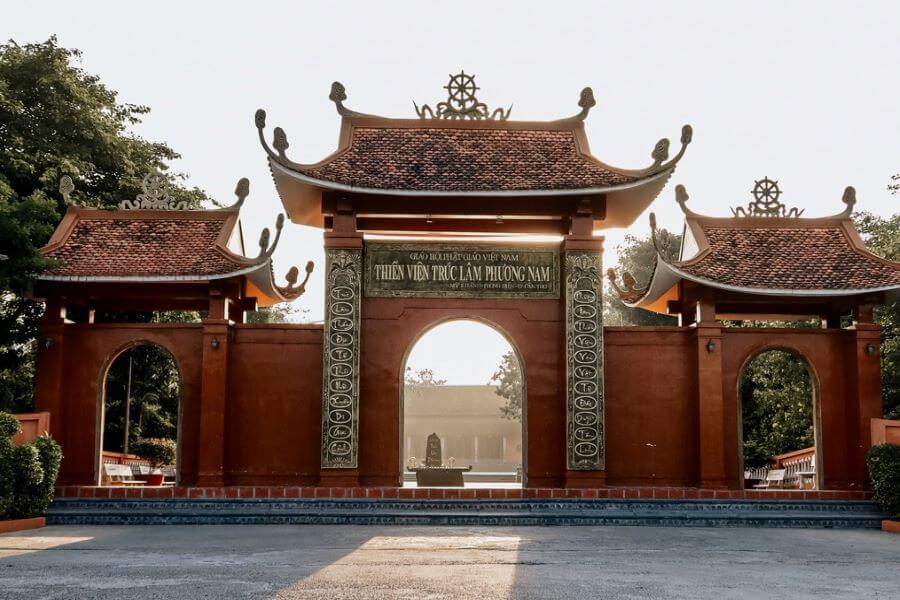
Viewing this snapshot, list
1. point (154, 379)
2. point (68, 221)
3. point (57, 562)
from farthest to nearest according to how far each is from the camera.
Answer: point (154, 379)
point (68, 221)
point (57, 562)

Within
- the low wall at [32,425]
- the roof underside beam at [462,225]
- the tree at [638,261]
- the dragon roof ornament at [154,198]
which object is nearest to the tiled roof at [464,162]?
the roof underside beam at [462,225]

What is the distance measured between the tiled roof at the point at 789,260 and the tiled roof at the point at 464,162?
1.93 metres

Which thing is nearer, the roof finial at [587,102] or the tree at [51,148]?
the roof finial at [587,102]

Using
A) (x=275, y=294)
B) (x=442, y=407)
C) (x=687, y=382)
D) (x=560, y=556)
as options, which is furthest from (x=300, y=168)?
(x=442, y=407)

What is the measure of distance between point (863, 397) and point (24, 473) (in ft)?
36.1

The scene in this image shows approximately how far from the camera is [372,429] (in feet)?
46.9

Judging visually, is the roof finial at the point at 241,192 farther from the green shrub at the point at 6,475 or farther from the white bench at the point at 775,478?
the white bench at the point at 775,478

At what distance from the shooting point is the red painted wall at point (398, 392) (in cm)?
1438

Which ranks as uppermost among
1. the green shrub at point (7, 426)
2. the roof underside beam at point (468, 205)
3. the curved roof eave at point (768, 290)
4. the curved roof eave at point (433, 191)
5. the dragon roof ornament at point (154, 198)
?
the dragon roof ornament at point (154, 198)

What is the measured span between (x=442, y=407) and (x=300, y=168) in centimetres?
2838

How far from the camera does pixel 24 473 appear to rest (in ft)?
38.4

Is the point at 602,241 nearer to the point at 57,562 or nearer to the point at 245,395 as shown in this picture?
the point at 245,395

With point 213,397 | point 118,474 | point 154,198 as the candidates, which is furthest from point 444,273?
point 118,474

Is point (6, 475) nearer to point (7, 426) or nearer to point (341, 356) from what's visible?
point (7, 426)
